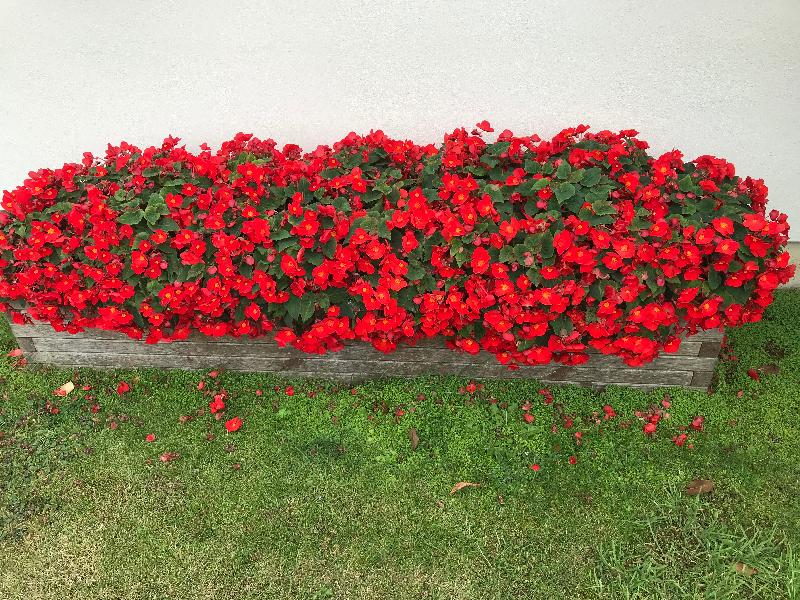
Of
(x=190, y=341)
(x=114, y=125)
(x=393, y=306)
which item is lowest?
(x=190, y=341)

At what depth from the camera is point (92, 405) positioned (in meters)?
3.01

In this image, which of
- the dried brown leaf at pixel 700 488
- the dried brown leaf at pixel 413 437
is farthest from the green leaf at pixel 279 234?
the dried brown leaf at pixel 700 488

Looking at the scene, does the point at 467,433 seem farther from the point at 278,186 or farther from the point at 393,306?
the point at 278,186

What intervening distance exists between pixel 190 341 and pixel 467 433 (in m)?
1.48

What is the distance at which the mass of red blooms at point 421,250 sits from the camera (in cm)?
246

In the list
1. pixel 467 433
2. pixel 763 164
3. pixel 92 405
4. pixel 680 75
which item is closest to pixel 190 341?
pixel 92 405

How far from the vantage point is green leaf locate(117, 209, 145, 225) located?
8.75ft

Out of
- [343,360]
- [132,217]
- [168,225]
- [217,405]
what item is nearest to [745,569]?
[343,360]

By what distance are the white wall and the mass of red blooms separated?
15.2 inches

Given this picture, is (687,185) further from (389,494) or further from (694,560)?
(389,494)

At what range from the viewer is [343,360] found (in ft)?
9.86

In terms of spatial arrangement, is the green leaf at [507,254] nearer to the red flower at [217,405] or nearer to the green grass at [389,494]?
the green grass at [389,494]

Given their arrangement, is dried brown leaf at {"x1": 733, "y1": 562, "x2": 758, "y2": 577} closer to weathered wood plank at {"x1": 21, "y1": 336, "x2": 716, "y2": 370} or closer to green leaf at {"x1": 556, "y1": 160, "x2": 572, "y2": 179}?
weathered wood plank at {"x1": 21, "y1": 336, "x2": 716, "y2": 370}

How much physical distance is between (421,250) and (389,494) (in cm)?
109
